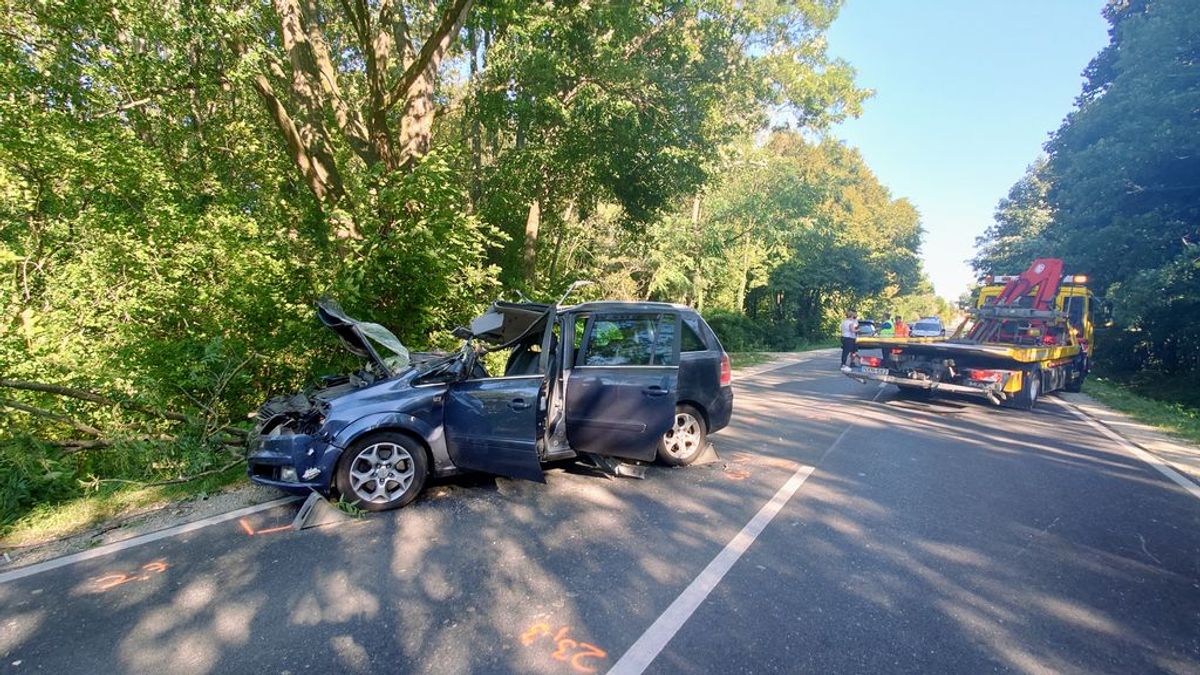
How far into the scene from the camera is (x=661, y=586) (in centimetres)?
335

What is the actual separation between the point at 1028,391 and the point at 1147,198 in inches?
380

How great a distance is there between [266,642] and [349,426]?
183cm

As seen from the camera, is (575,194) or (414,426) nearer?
(414,426)

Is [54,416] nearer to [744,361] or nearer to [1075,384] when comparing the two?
[744,361]

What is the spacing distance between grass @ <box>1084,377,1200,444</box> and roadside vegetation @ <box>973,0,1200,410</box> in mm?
127

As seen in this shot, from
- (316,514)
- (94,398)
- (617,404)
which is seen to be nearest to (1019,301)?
(617,404)

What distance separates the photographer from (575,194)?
44.7 feet

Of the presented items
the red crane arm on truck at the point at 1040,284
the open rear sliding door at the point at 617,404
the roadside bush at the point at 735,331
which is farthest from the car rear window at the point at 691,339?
the roadside bush at the point at 735,331

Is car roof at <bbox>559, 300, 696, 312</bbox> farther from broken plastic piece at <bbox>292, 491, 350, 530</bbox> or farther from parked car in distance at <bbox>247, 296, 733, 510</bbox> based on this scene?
broken plastic piece at <bbox>292, 491, 350, 530</bbox>

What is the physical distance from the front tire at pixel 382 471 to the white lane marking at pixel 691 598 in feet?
8.12

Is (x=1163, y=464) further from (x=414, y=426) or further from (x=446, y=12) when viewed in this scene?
(x=446, y=12)

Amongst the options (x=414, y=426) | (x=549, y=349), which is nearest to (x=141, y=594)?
(x=414, y=426)

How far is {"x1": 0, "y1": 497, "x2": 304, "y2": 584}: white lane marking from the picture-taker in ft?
11.7

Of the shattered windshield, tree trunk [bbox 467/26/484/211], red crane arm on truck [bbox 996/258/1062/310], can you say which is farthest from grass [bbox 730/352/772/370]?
the shattered windshield
